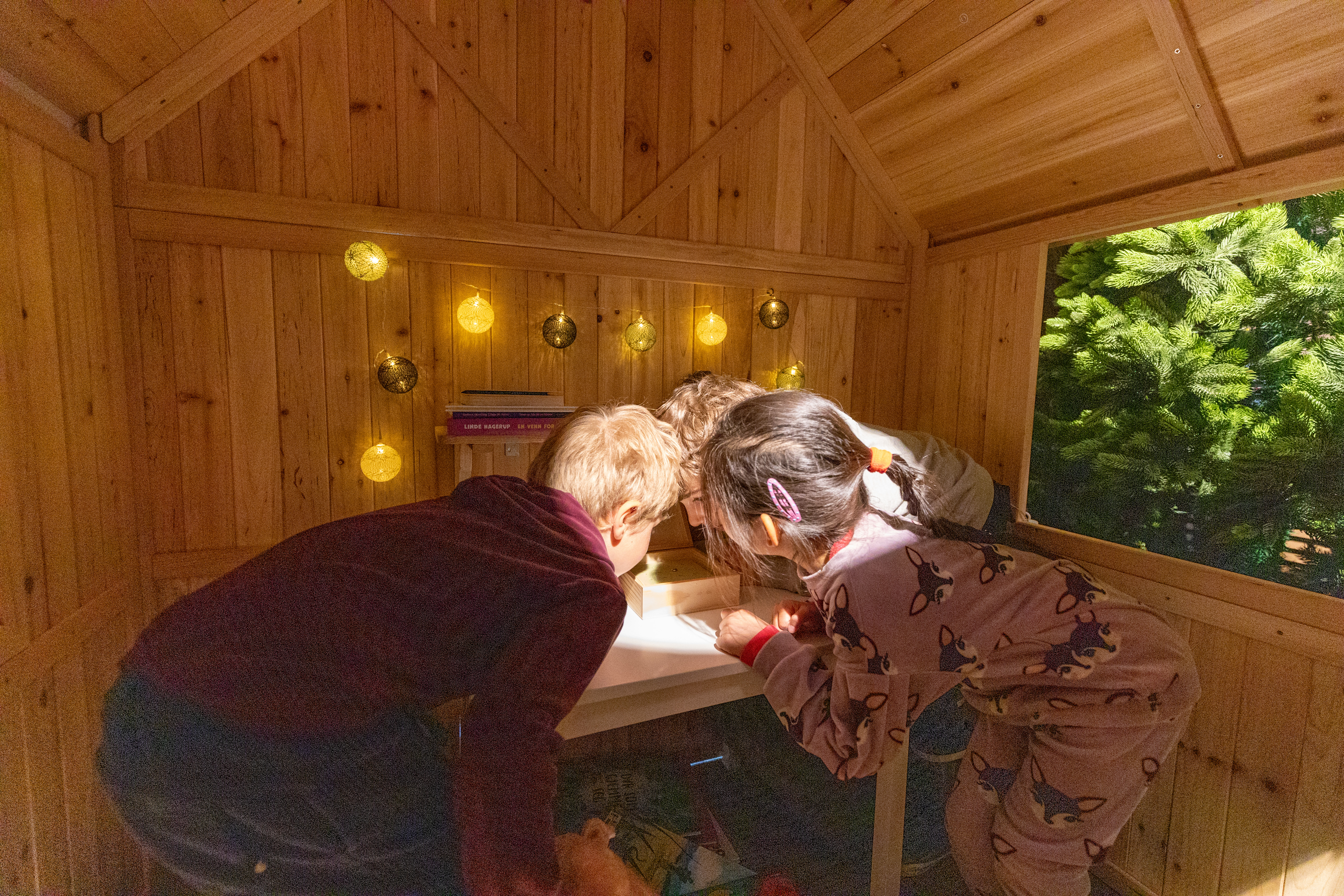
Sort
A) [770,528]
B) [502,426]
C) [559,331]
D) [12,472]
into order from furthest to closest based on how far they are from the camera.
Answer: [559,331]
[502,426]
[770,528]
[12,472]

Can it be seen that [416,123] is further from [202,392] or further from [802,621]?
[802,621]

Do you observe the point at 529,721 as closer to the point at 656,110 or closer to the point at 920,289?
the point at 656,110

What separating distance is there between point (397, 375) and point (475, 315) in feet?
0.81

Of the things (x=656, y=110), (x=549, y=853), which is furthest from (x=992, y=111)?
(x=549, y=853)

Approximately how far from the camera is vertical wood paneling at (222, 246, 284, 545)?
149cm

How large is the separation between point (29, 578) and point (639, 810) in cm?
144

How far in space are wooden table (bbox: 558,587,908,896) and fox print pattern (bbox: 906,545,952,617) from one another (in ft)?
0.60

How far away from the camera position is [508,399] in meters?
1.62

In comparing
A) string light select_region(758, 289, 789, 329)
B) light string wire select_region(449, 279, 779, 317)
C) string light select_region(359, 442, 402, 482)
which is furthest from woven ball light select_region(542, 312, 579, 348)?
string light select_region(758, 289, 789, 329)

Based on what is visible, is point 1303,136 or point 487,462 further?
point 487,462

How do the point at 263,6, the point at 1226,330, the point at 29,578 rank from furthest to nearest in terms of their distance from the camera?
the point at 1226,330 → the point at 263,6 → the point at 29,578

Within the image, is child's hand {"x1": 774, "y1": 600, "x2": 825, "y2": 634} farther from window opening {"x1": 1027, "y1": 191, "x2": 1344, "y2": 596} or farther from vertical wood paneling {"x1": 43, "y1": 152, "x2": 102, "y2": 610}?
vertical wood paneling {"x1": 43, "y1": 152, "x2": 102, "y2": 610}

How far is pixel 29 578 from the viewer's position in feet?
3.41

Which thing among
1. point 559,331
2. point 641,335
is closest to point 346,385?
point 559,331
